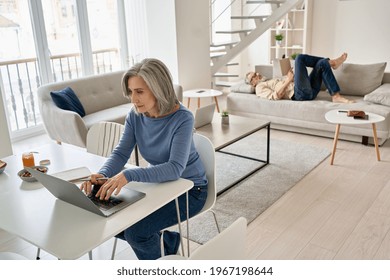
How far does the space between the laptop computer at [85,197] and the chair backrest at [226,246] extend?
1.66ft

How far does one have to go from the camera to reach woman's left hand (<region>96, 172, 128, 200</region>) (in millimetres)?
1590

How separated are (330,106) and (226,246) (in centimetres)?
353

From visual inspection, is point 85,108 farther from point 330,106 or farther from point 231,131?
point 330,106

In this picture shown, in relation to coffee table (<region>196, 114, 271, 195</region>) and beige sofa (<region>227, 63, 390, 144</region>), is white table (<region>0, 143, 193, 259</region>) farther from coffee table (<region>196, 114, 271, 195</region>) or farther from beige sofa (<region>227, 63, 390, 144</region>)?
beige sofa (<region>227, 63, 390, 144</region>)

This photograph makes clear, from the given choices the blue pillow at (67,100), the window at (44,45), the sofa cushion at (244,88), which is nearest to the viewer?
the blue pillow at (67,100)

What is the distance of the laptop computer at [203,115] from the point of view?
140 inches

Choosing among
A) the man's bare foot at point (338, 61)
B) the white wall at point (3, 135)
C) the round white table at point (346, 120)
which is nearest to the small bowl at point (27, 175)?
the white wall at point (3, 135)

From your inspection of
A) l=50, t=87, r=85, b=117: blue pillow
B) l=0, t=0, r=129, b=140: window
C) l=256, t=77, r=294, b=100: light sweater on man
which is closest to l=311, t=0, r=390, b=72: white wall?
l=256, t=77, r=294, b=100: light sweater on man

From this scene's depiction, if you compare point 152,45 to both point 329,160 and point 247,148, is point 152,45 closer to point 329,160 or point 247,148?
point 247,148

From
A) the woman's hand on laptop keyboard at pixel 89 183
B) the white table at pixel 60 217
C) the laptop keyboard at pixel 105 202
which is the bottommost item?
the white table at pixel 60 217

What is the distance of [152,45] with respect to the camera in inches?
228

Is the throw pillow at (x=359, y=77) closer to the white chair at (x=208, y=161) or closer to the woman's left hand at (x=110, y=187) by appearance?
the white chair at (x=208, y=161)
